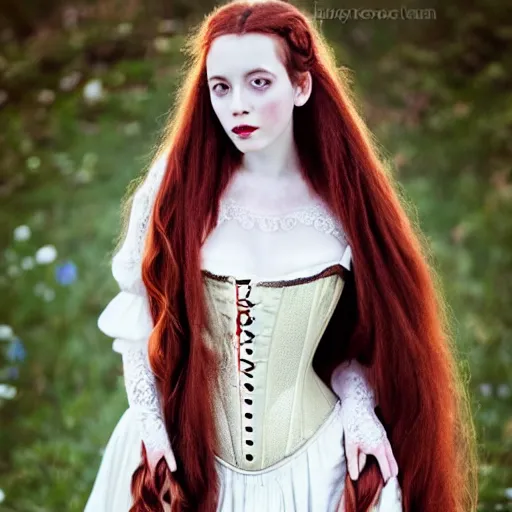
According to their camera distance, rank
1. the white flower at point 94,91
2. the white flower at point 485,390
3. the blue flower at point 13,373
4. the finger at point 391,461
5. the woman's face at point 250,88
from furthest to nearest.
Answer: the white flower at point 94,91, the blue flower at point 13,373, the white flower at point 485,390, the finger at point 391,461, the woman's face at point 250,88

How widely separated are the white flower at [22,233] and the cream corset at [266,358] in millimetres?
1370

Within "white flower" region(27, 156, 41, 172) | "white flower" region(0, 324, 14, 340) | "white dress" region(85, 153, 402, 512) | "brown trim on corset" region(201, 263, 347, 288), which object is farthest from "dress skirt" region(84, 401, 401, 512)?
"white flower" region(27, 156, 41, 172)

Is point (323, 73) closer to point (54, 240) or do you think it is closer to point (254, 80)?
point (254, 80)

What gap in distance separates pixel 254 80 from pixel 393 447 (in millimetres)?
570

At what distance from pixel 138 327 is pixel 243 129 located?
1.05 feet

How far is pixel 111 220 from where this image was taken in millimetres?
2891

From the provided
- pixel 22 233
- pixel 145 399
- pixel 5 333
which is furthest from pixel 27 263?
pixel 145 399

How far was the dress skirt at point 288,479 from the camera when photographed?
4.47 ft

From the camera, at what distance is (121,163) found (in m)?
3.02

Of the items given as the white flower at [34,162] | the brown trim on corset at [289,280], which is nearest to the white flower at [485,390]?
the brown trim on corset at [289,280]

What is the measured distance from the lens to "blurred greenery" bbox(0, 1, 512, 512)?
251cm

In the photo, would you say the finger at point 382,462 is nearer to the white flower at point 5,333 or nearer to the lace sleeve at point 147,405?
Result: the lace sleeve at point 147,405

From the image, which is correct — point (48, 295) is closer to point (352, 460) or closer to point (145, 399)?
point (145, 399)

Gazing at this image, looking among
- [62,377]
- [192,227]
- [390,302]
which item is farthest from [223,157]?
[62,377]
